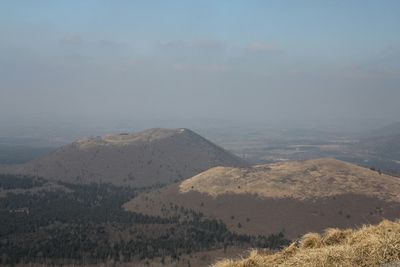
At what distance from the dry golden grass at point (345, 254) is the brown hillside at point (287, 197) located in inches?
4358

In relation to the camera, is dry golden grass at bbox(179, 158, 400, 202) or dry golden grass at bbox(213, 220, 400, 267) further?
dry golden grass at bbox(179, 158, 400, 202)

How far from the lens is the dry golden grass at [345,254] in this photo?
42.3ft

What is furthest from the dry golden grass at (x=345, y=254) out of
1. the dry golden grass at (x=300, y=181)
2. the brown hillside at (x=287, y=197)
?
the dry golden grass at (x=300, y=181)

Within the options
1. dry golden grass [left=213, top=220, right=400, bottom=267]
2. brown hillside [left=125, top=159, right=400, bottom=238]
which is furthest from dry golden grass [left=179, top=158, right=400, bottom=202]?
dry golden grass [left=213, top=220, right=400, bottom=267]

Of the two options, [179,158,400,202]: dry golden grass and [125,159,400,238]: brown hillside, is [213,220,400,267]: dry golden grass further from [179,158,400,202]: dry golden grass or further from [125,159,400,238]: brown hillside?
[179,158,400,202]: dry golden grass

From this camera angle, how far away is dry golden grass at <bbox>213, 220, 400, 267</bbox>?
1289 cm

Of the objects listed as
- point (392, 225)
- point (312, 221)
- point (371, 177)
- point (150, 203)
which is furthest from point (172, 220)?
point (392, 225)

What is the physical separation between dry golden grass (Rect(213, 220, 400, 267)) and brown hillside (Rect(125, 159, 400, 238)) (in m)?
111

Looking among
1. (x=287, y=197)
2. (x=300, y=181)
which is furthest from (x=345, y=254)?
(x=300, y=181)

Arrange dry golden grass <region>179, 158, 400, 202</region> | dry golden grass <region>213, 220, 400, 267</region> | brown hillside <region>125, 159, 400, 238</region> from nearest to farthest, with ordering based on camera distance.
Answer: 1. dry golden grass <region>213, 220, 400, 267</region>
2. brown hillside <region>125, 159, 400, 238</region>
3. dry golden grass <region>179, 158, 400, 202</region>

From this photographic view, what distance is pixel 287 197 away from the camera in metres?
150

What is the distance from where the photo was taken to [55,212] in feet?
534

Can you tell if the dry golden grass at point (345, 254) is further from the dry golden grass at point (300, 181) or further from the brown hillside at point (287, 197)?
the dry golden grass at point (300, 181)

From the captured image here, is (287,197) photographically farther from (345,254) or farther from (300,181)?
(345,254)
